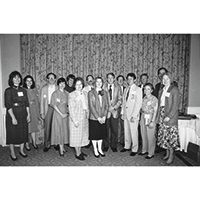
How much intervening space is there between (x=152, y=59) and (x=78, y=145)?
241 centimetres

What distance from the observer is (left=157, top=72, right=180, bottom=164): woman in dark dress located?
360 cm

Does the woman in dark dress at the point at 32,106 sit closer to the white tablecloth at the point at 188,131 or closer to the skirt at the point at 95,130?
the skirt at the point at 95,130

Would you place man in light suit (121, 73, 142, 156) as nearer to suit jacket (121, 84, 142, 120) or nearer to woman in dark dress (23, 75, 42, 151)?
suit jacket (121, 84, 142, 120)

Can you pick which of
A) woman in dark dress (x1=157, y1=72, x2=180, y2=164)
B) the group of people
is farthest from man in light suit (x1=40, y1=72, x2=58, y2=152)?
woman in dark dress (x1=157, y1=72, x2=180, y2=164)

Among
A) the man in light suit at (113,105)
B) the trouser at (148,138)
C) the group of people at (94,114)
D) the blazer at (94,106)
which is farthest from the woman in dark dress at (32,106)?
the trouser at (148,138)

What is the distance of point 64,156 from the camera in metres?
3.96

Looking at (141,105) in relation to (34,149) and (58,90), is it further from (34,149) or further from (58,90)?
(34,149)

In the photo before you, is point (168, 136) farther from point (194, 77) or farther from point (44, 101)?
point (44, 101)

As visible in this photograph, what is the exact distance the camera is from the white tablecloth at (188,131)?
13.5ft

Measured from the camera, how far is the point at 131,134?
4203 mm

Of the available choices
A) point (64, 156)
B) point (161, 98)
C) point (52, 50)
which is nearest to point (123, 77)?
point (161, 98)

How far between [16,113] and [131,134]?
2.06 m

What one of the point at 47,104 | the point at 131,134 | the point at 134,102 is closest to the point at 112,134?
the point at 131,134
